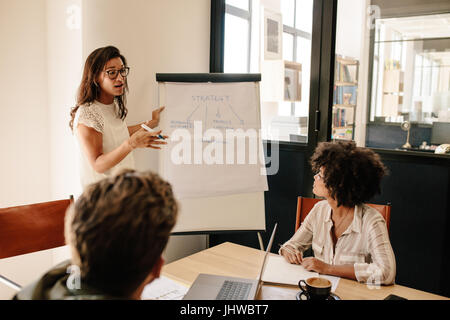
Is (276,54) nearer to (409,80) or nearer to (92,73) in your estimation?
(409,80)

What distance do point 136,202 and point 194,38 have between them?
2686 millimetres

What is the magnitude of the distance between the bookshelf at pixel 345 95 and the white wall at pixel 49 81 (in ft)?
4.30

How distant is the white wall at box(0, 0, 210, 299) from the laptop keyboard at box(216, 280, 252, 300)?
62.9 inches

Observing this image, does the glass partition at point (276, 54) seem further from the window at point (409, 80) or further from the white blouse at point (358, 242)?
the white blouse at point (358, 242)

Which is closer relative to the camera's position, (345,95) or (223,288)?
(223,288)

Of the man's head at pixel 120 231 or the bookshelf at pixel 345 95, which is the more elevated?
the bookshelf at pixel 345 95

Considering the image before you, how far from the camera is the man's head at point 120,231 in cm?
78

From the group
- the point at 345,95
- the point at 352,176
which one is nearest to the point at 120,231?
the point at 352,176

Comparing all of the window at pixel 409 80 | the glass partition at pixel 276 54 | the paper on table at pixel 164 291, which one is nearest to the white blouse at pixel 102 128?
the paper on table at pixel 164 291

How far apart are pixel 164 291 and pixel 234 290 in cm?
26

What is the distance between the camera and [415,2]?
2629 millimetres

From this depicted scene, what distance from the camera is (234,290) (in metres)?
1.38
